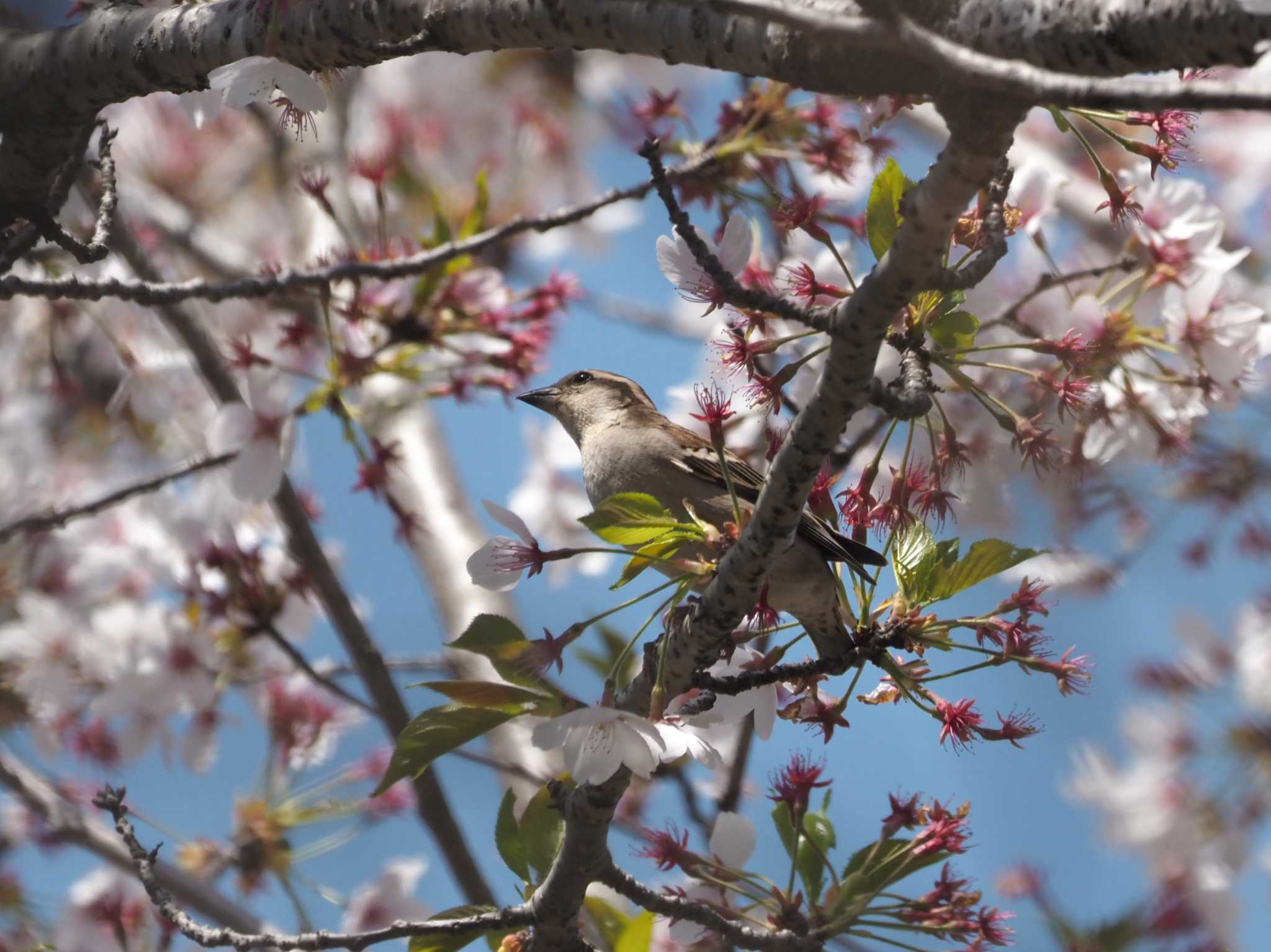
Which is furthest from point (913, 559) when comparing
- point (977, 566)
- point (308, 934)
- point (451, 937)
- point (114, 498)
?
point (114, 498)

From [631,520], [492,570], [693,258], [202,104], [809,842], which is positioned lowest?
[809,842]

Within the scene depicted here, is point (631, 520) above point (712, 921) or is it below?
above

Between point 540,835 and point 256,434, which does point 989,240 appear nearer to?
point 540,835

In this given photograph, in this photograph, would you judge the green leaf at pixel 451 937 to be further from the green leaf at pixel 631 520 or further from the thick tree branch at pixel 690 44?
the thick tree branch at pixel 690 44

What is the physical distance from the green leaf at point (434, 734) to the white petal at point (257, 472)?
1552 millimetres

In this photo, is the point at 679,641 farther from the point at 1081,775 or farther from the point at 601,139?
the point at 601,139

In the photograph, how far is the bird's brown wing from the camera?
2.21 metres

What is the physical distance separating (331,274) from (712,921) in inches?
68.5

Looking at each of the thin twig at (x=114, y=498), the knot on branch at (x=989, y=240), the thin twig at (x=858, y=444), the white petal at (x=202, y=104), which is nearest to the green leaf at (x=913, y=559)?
the knot on branch at (x=989, y=240)

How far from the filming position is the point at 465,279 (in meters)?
3.65

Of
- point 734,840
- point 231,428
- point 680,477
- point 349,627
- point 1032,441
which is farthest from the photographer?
point 349,627

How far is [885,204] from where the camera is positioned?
1.91 m

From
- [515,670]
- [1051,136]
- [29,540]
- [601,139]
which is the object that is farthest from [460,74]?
[515,670]

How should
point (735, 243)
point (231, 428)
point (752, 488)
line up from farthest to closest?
point (231, 428) → point (752, 488) → point (735, 243)
